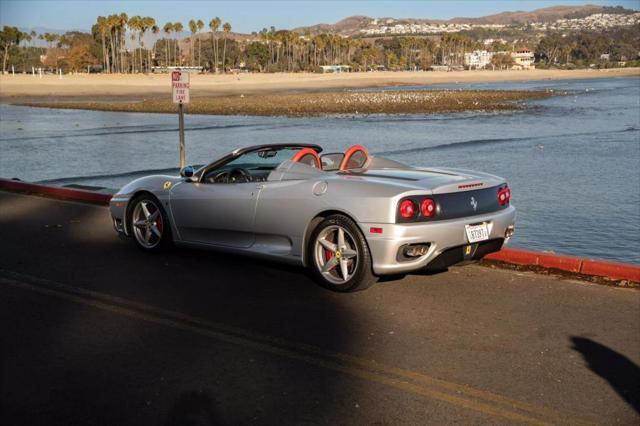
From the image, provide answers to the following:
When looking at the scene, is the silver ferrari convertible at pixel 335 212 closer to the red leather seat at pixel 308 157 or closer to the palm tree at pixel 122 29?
the red leather seat at pixel 308 157

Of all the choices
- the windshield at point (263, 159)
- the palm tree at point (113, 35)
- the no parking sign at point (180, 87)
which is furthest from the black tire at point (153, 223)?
the palm tree at point (113, 35)

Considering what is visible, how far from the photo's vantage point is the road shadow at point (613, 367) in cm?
479

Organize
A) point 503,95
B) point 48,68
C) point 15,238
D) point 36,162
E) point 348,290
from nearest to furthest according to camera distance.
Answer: point 348,290, point 15,238, point 36,162, point 503,95, point 48,68

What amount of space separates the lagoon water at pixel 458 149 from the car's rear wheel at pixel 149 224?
5.45m

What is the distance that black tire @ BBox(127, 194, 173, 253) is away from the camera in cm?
844

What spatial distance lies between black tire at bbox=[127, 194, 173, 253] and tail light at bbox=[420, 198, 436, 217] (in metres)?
3.00

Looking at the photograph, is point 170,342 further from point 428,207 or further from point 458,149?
point 458,149

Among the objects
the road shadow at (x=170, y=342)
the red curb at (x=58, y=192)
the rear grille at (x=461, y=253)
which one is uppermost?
the rear grille at (x=461, y=253)

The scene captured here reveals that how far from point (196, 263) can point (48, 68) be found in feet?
573

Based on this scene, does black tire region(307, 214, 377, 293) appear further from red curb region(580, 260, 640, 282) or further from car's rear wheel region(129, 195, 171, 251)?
red curb region(580, 260, 640, 282)

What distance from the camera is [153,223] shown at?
8.62 m

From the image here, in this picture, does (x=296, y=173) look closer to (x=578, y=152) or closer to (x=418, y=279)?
(x=418, y=279)

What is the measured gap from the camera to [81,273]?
7.86m

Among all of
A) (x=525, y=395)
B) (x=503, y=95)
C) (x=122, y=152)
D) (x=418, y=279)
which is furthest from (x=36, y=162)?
(x=503, y=95)
